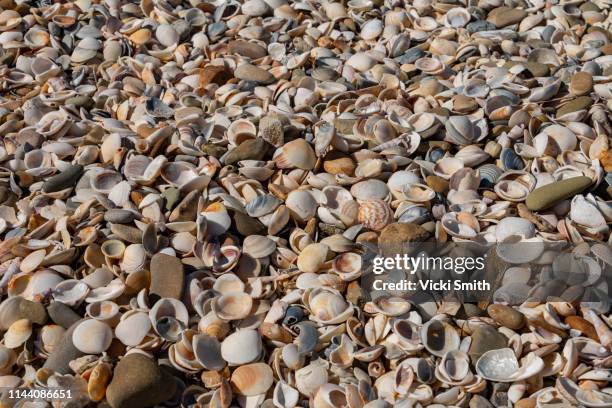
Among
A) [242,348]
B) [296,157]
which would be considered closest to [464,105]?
[296,157]

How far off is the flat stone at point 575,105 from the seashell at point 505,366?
90cm

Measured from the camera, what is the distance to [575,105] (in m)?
2.01

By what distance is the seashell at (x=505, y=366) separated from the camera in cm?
141

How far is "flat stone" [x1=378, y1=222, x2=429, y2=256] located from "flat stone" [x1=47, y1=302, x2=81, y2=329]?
0.80 meters

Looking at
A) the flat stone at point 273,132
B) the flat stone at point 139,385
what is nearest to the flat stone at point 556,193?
the flat stone at point 273,132

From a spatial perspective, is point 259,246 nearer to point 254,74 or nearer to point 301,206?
point 301,206

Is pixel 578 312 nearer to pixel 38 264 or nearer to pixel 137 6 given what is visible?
pixel 38 264

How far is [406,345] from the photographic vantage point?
1480mm

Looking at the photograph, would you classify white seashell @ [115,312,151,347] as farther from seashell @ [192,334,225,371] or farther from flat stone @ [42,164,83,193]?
flat stone @ [42,164,83,193]

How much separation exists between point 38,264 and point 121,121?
0.67 meters

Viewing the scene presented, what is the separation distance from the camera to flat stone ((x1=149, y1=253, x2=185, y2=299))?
160cm

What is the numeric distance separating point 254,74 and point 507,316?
1.32m

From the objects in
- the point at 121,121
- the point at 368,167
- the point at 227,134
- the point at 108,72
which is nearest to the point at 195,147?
the point at 227,134

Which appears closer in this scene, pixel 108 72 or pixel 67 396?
pixel 67 396
